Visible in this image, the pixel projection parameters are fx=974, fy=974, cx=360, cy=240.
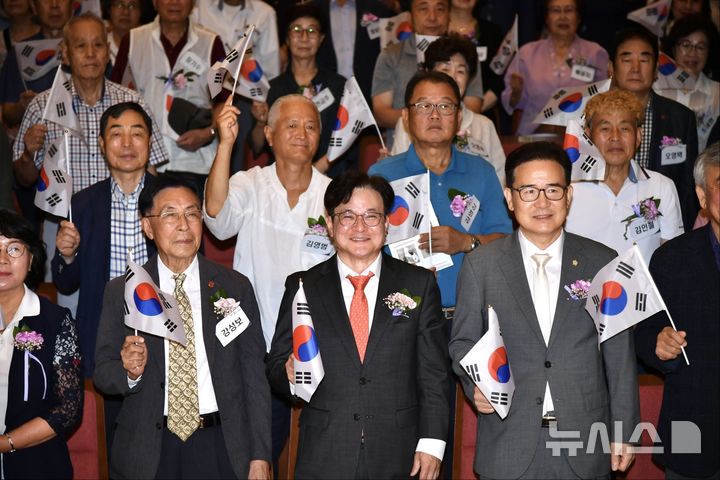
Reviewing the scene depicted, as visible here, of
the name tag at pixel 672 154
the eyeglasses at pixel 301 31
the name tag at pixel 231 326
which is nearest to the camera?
the name tag at pixel 231 326

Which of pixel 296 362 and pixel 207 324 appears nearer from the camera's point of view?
pixel 296 362

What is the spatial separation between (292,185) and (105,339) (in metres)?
1.25

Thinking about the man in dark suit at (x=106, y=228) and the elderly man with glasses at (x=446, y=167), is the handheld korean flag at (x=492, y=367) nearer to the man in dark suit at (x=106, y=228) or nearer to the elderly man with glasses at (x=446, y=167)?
the elderly man with glasses at (x=446, y=167)

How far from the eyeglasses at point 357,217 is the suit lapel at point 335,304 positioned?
171 millimetres

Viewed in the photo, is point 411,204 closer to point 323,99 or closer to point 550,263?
point 550,263

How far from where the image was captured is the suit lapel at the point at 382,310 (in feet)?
11.8

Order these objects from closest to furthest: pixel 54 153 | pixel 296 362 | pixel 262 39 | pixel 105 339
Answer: pixel 296 362, pixel 105 339, pixel 54 153, pixel 262 39

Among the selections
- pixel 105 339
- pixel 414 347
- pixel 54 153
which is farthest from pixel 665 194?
pixel 54 153

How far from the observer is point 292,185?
4.57m

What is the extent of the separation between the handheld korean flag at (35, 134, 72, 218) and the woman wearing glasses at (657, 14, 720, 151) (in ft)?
12.8

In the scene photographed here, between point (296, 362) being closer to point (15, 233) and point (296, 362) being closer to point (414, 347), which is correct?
point (414, 347)

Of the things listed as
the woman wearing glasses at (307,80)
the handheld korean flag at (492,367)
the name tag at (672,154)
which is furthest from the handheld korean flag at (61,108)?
the name tag at (672,154)

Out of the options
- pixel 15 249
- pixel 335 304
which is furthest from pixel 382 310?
pixel 15 249

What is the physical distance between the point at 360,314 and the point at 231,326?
506 millimetres
